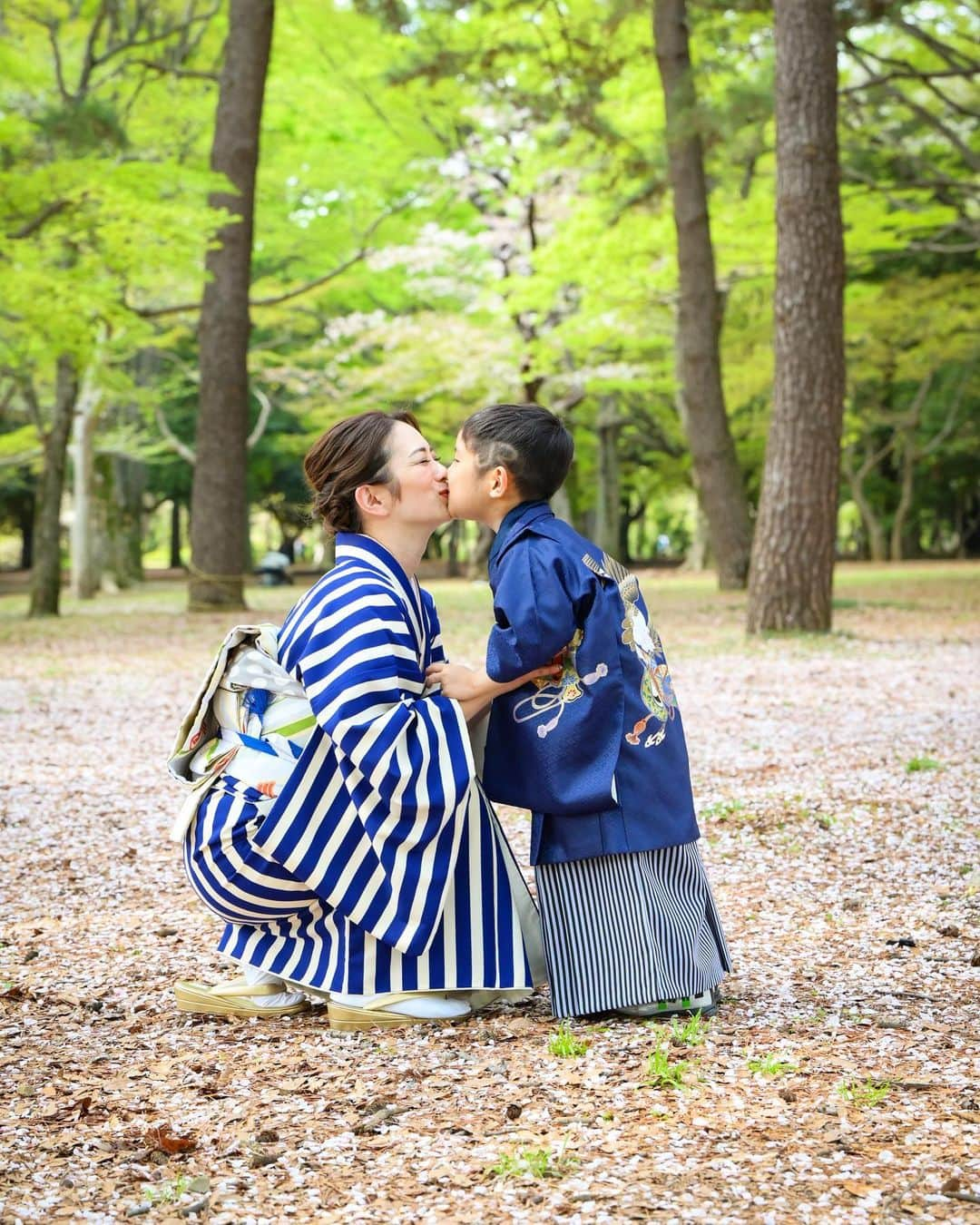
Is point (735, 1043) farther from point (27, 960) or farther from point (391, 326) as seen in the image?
point (391, 326)

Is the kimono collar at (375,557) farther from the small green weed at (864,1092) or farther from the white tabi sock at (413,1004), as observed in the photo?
the small green weed at (864,1092)

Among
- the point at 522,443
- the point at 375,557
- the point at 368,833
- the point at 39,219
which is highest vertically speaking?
the point at 39,219

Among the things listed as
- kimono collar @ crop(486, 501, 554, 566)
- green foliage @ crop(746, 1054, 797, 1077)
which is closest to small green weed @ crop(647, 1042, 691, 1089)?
green foliage @ crop(746, 1054, 797, 1077)

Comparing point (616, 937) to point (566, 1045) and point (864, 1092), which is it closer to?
point (566, 1045)

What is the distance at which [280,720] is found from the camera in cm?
281

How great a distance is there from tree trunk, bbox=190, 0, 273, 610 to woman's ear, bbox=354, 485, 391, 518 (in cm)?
1128

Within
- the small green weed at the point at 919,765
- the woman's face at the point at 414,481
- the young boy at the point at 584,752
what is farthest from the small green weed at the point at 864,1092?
the small green weed at the point at 919,765

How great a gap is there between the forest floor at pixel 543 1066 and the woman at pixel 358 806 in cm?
12

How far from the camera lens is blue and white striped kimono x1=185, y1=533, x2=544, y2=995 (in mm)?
2652

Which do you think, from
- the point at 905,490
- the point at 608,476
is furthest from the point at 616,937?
the point at 905,490

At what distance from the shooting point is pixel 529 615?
261 centimetres

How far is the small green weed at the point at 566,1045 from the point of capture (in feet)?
8.39

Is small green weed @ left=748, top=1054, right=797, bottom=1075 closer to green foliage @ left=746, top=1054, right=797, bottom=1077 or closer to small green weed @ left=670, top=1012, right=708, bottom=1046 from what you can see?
green foliage @ left=746, top=1054, right=797, bottom=1077

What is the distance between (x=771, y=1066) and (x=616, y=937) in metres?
0.44
